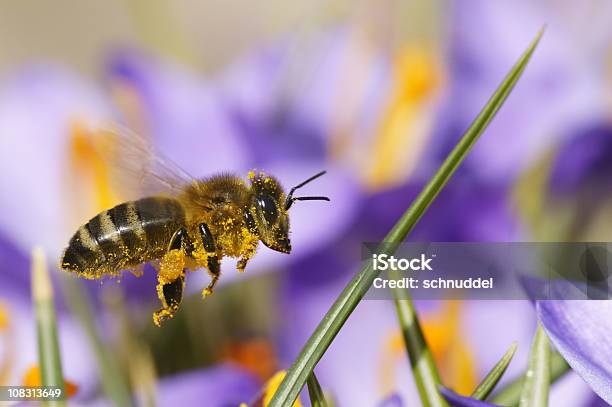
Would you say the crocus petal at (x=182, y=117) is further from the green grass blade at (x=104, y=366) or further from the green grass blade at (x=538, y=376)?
the green grass blade at (x=538, y=376)

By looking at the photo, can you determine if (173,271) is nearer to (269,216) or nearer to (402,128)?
(269,216)

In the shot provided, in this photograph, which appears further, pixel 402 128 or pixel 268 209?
pixel 402 128

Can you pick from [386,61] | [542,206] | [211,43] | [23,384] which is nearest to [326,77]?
[386,61]

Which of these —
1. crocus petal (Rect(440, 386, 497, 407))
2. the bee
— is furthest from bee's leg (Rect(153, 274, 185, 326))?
crocus petal (Rect(440, 386, 497, 407))

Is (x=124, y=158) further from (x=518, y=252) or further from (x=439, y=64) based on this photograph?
(x=439, y=64)

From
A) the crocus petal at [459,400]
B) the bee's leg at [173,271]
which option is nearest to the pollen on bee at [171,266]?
the bee's leg at [173,271]

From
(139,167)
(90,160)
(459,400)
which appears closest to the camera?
(459,400)

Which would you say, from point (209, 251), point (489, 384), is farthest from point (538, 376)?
point (209, 251)
